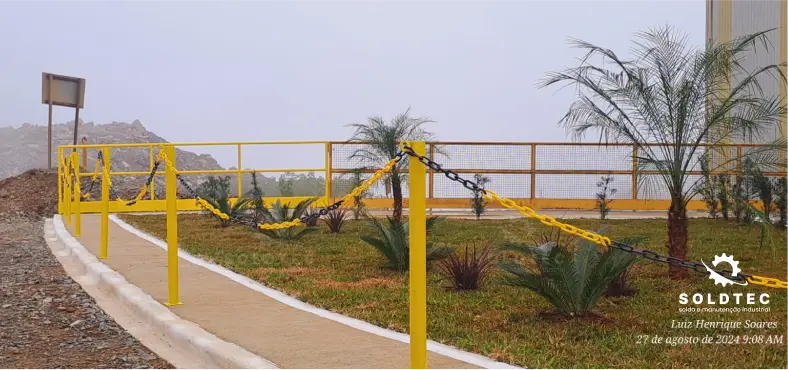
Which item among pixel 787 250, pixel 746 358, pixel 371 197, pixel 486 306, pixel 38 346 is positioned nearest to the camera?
pixel 746 358

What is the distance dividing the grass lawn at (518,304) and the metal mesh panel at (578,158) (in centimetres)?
699

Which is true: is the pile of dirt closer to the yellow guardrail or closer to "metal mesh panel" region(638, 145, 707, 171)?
the yellow guardrail

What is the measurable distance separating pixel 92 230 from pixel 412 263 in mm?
11953

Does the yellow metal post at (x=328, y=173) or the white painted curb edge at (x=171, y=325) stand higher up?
the yellow metal post at (x=328, y=173)

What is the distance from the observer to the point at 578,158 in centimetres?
2106

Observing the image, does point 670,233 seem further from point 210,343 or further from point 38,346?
point 38,346

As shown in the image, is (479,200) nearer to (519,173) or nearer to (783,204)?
(519,173)

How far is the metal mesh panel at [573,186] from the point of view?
68.7 ft

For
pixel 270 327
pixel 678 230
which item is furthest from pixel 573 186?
pixel 270 327

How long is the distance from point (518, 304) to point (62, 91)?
19533 mm

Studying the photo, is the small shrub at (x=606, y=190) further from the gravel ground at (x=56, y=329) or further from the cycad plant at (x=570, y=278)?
the gravel ground at (x=56, y=329)

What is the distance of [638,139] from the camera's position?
9.77 m

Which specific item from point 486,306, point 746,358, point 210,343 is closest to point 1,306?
point 210,343

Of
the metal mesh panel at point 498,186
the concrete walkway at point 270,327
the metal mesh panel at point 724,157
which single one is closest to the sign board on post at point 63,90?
the metal mesh panel at point 498,186
